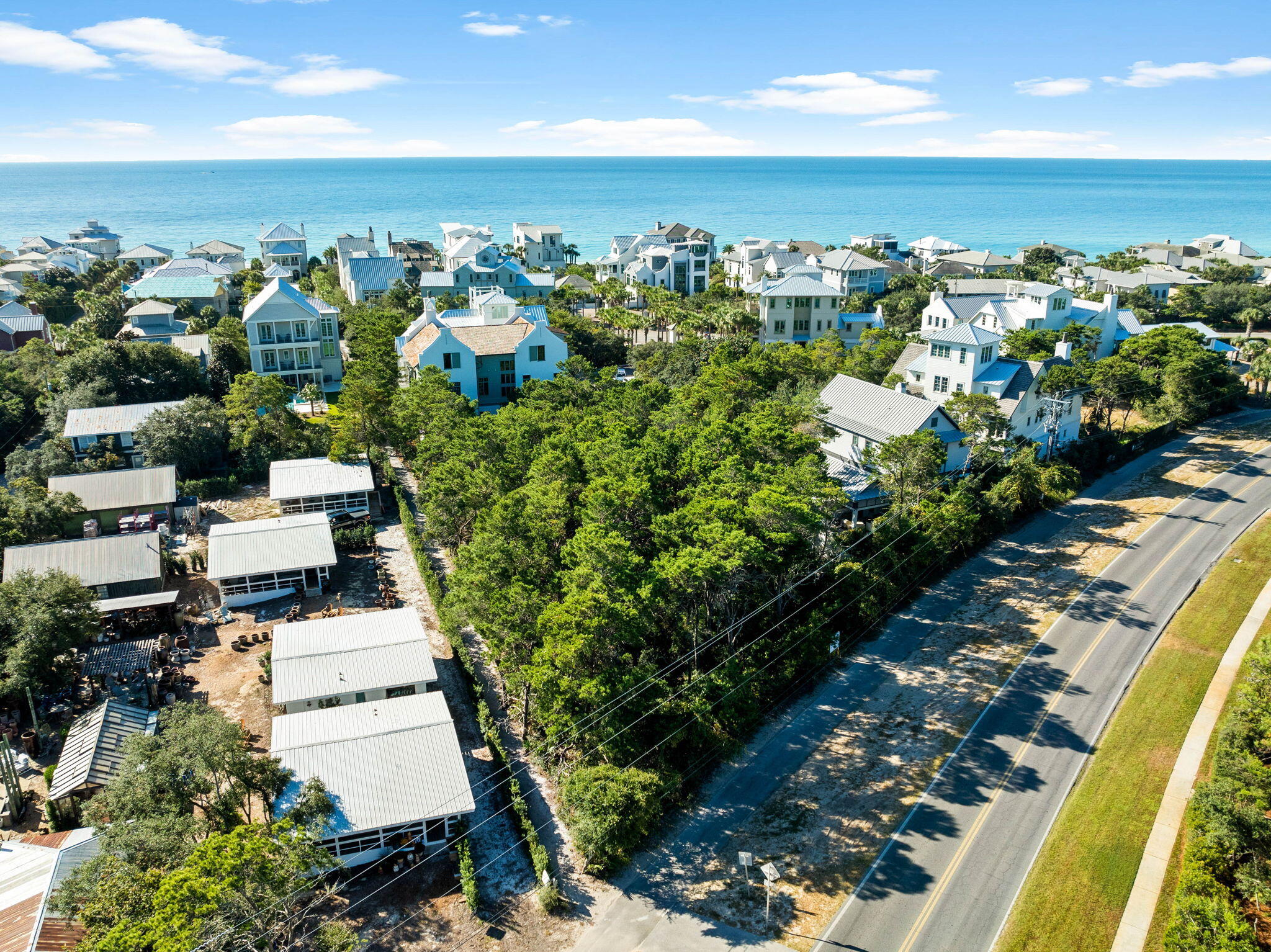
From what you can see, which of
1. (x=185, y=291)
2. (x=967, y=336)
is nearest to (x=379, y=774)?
(x=967, y=336)

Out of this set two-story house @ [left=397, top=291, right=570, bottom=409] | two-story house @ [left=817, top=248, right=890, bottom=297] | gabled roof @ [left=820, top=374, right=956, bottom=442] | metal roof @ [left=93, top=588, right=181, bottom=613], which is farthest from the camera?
two-story house @ [left=817, top=248, right=890, bottom=297]

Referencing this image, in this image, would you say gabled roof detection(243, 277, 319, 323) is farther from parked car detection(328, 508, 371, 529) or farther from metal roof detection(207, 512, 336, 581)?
metal roof detection(207, 512, 336, 581)

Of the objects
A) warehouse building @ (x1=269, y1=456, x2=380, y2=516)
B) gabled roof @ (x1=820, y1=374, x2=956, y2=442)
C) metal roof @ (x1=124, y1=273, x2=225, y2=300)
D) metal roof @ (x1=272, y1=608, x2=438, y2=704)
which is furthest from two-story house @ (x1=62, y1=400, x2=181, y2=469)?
gabled roof @ (x1=820, y1=374, x2=956, y2=442)

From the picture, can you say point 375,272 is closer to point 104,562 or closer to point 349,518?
point 349,518

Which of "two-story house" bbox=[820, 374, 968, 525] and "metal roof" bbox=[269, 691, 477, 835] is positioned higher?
"two-story house" bbox=[820, 374, 968, 525]

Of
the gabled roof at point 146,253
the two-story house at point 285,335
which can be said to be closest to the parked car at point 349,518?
the two-story house at point 285,335

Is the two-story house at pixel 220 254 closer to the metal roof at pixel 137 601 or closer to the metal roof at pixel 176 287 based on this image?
the metal roof at pixel 176 287
